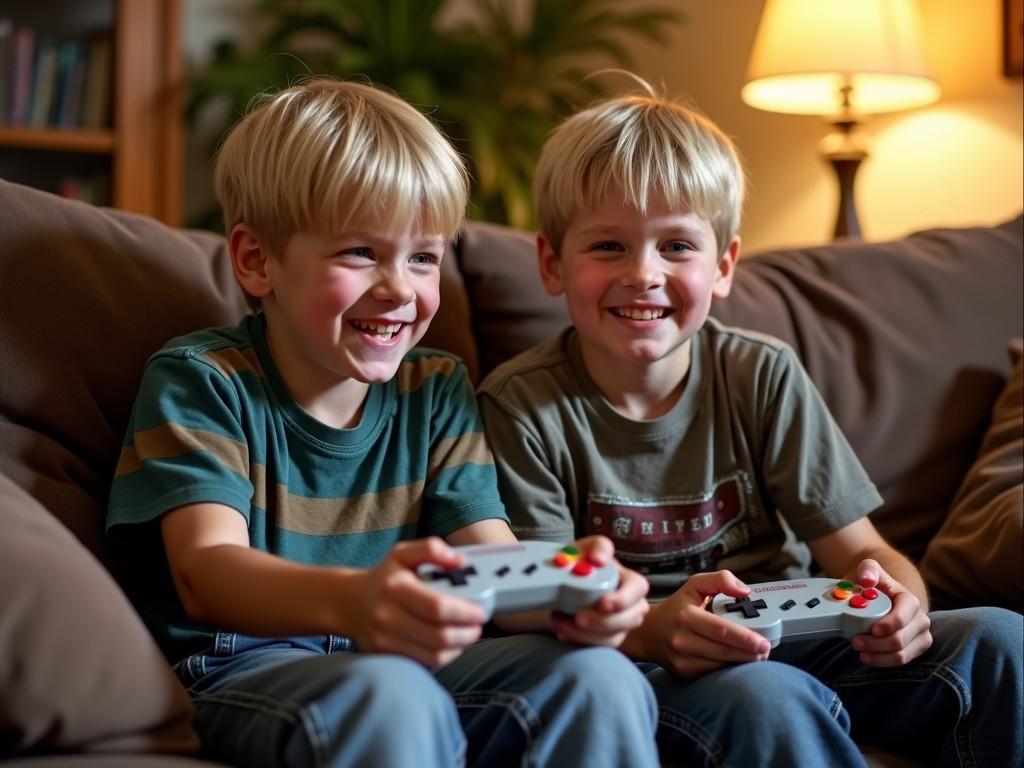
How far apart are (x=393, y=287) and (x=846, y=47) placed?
133 centimetres

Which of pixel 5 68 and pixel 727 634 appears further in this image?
pixel 5 68

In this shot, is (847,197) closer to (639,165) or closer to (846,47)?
(846,47)

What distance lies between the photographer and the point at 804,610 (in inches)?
40.8

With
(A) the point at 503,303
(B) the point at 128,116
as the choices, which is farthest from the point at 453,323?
(B) the point at 128,116

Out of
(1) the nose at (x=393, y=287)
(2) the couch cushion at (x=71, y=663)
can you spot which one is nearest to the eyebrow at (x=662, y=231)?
(1) the nose at (x=393, y=287)

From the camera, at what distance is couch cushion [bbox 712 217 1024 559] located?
1.49 m

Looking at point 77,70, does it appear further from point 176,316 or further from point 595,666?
point 595,666

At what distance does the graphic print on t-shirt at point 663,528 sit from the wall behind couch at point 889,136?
1193mm

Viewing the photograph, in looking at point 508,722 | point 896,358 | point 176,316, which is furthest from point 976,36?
point 508,722

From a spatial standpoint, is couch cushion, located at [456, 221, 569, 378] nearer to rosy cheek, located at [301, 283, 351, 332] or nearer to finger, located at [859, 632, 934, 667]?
rosy cheek, located at [301, 283, 351, 332]

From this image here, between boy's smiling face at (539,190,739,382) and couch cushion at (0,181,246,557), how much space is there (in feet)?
1.29

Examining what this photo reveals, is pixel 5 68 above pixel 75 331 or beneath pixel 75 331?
above

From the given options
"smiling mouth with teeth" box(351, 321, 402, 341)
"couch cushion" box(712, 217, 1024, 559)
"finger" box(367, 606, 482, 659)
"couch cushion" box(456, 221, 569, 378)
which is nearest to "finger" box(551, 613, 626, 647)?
"finger" box(367, 606, 482, 659)

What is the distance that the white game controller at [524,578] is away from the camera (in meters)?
0.84
